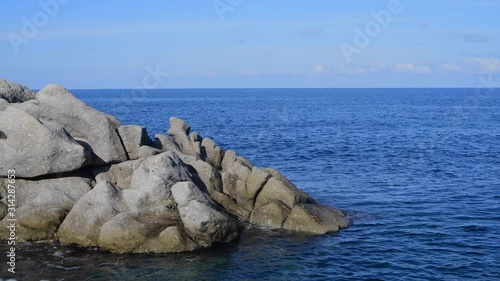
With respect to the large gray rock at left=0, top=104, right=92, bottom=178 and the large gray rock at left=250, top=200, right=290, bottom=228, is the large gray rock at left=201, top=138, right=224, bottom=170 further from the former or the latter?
the large gray rock at left=0, top=104, right=92, bottom=178

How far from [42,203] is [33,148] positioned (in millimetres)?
2892

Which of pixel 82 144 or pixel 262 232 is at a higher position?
pixel 82 144

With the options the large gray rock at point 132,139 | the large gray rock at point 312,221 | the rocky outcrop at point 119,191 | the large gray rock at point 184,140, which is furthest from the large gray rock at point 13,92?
the large gray rock at point 312,221

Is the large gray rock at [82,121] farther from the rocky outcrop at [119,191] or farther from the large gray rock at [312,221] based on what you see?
the large gray rock at [312,221]

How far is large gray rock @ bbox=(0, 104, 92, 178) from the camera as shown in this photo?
29.4 m

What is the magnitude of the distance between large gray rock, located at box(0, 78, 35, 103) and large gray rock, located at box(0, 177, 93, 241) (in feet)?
27.8

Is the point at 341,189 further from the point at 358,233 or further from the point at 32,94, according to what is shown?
the point at 32,94

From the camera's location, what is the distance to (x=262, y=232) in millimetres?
30375

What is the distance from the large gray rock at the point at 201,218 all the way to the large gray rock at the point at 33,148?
19.8 ft

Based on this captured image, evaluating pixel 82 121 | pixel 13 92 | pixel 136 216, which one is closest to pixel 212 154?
pixel 82 121

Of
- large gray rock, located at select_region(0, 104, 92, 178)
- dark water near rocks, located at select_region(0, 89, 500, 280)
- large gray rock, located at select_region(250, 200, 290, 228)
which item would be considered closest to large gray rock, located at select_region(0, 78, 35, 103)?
large gray rock, located at select_region(0, 104, 92, 178)

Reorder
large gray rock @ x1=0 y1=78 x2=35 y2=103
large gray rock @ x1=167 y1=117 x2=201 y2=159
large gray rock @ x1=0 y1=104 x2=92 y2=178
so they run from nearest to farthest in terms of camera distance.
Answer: large gray rock @ x1=0 y1=104 x2=92 y2=178
large gray rock @ x1=0 y1=78 x2=35 y2=103
large gray rock @ x1=167 y1=117 x2=201 y2=159

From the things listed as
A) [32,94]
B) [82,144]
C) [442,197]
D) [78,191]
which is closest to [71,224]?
[78,191]

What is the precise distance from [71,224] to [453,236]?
1961 cm
